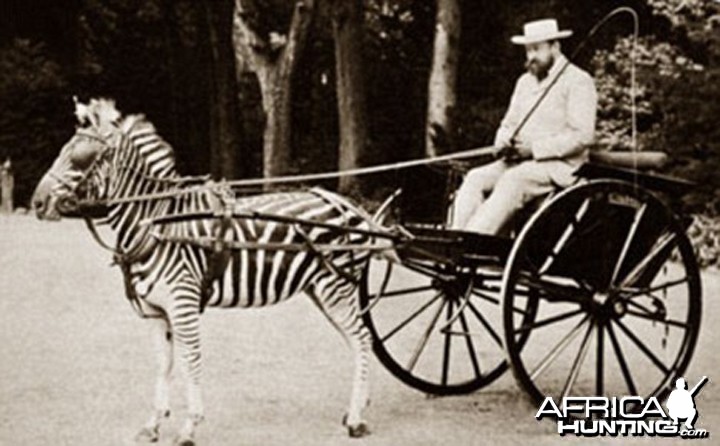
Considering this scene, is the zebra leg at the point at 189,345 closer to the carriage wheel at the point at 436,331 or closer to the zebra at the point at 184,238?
the zebra at the point at 184,238

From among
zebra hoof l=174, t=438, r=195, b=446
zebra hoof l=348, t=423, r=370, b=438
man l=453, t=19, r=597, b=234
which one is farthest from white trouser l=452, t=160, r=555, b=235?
zebra hoof l=174, t=438, r=195, b=446

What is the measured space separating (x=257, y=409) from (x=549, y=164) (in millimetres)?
1554

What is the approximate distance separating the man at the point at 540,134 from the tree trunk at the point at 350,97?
2.03 feet

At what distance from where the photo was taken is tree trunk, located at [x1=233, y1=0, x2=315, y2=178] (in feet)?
19.6

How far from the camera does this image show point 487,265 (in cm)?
693

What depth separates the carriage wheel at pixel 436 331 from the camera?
7113mm

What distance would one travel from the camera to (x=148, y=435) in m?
5.93

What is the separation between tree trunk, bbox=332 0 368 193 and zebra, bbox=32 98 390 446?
215 mm

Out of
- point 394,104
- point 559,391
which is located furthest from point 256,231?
point 559,391

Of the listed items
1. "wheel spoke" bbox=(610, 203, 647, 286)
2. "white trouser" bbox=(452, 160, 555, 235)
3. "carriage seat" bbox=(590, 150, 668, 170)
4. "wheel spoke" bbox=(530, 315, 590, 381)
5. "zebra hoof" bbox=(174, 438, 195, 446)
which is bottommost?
"zebra hoof" bbox=(174, 438, 195, 446)

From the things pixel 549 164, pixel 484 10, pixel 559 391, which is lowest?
pixel 559 391

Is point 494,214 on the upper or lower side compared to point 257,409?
upper

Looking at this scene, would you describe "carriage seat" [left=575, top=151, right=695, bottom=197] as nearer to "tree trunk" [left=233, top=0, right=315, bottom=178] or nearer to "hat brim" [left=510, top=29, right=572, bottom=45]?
"hat brim" [left=510, top=29, right=572, bottom=45]

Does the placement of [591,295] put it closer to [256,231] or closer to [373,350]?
[373,350]
